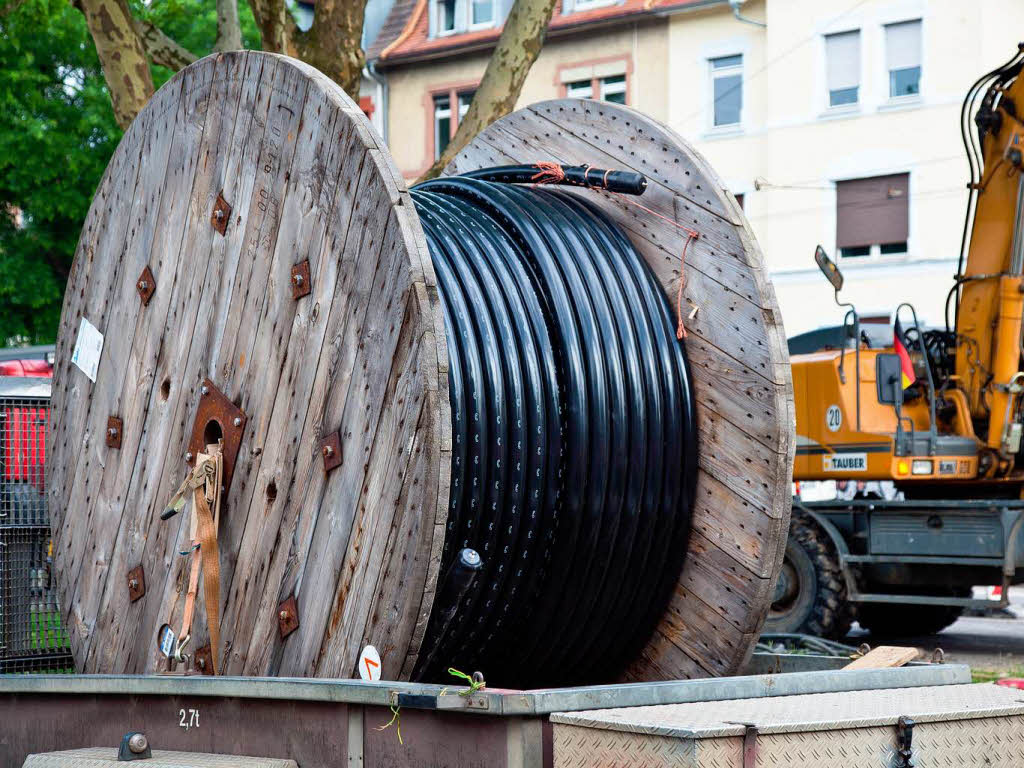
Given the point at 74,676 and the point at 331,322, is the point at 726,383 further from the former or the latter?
the point at 74,676

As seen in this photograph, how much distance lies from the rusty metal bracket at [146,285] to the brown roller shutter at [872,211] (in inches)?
855

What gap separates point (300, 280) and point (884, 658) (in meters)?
2.08

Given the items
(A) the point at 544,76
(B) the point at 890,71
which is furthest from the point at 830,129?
(A) the point at 544,76

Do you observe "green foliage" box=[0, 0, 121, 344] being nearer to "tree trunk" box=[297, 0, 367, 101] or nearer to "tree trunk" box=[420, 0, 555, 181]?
"tree trunk" box=[420, 0, 555, 181]

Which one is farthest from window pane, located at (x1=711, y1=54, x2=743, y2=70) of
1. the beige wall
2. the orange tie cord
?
the orange tie cord

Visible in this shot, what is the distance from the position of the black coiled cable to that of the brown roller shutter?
69.9ft

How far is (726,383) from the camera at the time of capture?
4711 millimetres

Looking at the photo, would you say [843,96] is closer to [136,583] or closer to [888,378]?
[888,378]

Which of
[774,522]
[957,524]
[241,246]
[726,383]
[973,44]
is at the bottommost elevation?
[957,524]

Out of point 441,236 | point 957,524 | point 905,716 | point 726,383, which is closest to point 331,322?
point 441,236

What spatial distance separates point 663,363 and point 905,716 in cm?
169

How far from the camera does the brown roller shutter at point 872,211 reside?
82.7ft

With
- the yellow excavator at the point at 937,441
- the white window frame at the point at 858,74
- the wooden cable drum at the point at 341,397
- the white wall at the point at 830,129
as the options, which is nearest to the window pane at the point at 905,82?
the white wall at the point at 830,129

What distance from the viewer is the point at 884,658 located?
4.39m
